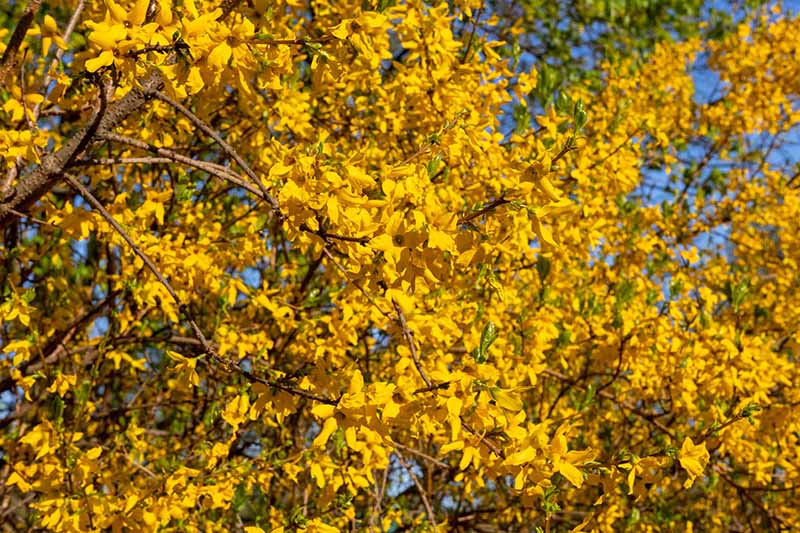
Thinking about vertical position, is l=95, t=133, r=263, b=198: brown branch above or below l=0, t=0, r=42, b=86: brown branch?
below

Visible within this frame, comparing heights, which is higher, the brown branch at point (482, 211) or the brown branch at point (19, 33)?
the brown branch at point (19, 33)

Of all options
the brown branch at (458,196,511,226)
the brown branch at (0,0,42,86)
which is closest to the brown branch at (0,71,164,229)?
the brown branch at (0,0,42,86)

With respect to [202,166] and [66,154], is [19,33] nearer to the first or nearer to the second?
[66,154]

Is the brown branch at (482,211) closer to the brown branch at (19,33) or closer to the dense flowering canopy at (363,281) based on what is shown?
the dense flowering canopy at (363,281)

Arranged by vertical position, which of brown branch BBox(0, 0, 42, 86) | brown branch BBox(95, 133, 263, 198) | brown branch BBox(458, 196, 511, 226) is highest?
brown branch BBox(0, 0, 42, 86)

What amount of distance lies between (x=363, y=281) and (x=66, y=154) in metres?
0.80

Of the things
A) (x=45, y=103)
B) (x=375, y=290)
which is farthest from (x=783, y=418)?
(x=45, y=103)

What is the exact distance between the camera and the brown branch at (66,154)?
1.88 metres

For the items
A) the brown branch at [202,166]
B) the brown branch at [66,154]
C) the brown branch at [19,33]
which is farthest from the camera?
the brown branch at [66,154]

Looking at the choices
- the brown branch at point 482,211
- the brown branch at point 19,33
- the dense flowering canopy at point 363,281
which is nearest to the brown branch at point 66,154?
the dense flowering canopy at point 363,281

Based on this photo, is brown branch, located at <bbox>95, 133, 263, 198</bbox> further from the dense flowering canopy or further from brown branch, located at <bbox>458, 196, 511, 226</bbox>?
brown branch, located at <bbox>458, 196, 511, 226</bbox>

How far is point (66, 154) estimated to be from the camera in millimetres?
1897

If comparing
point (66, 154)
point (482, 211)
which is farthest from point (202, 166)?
point (482, 211)

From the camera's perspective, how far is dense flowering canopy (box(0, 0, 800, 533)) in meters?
1.67
